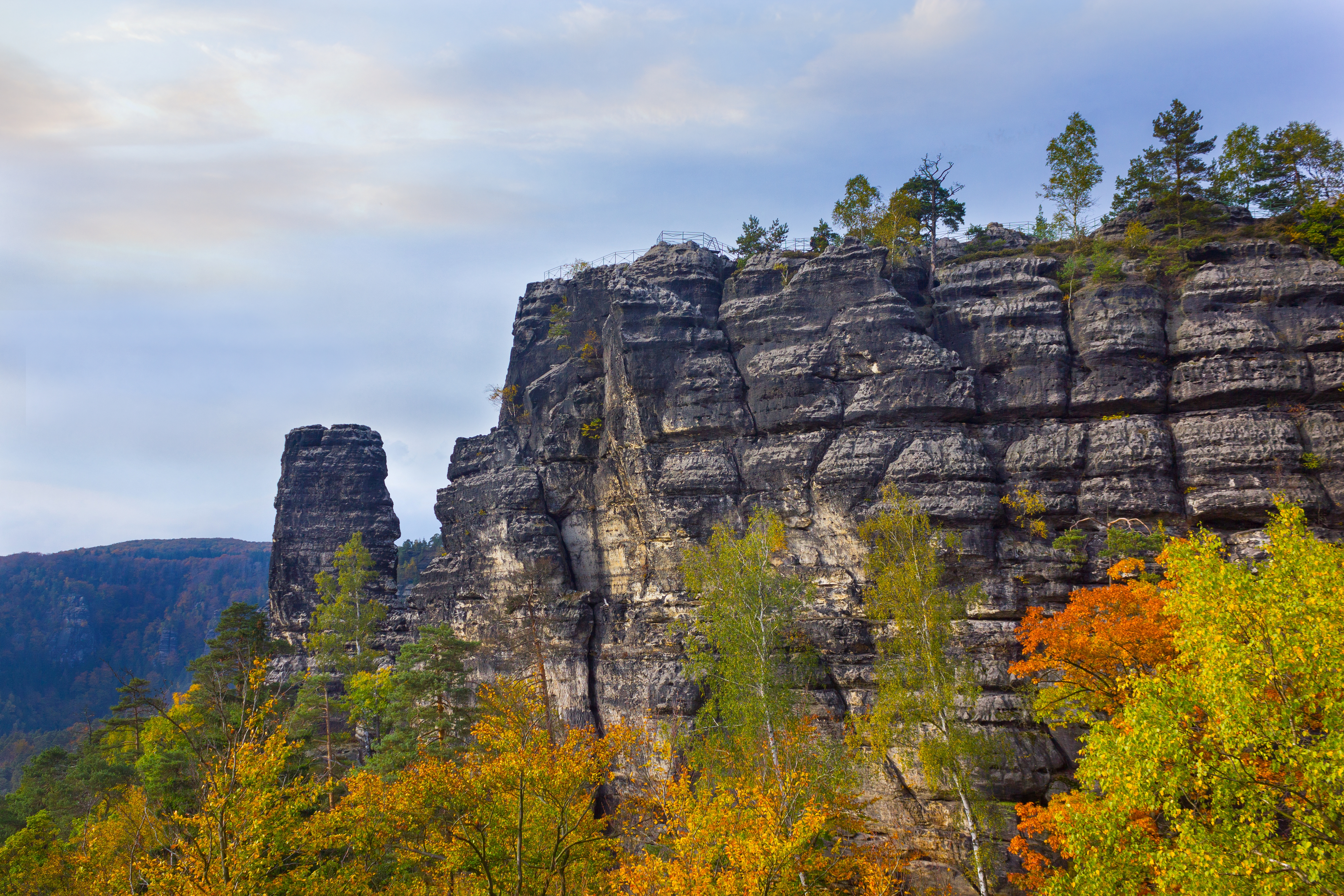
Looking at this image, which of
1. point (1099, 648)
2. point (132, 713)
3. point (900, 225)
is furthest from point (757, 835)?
point (132, 713)

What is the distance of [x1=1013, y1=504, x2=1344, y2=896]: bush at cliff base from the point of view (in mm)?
Answer: 13820

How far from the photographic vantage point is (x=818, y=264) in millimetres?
43219

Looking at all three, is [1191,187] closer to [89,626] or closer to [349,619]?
[349,619]

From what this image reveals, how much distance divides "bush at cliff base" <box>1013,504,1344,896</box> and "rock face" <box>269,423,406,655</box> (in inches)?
2098

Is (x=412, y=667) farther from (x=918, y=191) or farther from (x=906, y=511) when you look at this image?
(x=918, y=191)

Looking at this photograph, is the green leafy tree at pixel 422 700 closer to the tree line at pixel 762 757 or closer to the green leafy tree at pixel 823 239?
the tree line at pixel 762 757

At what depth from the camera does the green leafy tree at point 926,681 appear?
27.1 meters

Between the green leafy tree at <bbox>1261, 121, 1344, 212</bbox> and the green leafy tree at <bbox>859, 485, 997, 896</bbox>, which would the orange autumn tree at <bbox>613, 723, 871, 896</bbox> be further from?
the green leafy tree at <bbox>1261, 121, 1344, 212</bbox>

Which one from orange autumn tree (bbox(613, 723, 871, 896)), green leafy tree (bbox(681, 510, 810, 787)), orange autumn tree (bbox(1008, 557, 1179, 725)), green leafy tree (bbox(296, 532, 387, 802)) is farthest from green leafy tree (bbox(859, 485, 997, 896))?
green leafy tree (bbox(296, 532, 387, 802))

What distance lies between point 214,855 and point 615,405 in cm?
3114

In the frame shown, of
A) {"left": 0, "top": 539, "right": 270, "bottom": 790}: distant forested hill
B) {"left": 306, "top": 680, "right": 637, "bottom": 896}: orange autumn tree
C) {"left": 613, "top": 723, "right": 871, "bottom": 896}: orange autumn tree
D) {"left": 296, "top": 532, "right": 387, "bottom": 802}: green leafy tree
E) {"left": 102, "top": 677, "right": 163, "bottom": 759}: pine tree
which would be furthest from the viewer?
{"left": 0, "top": 539, "right": 270, "bottom": 790}: distant forested hill

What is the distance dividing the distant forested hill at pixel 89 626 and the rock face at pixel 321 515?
97.7 metres

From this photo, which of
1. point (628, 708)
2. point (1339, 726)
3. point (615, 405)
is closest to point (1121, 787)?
point (1339, 726)

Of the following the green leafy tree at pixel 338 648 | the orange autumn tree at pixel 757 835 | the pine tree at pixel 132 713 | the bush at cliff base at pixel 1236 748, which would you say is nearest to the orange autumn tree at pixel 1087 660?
the orange autumn tree at pixel 757 835
